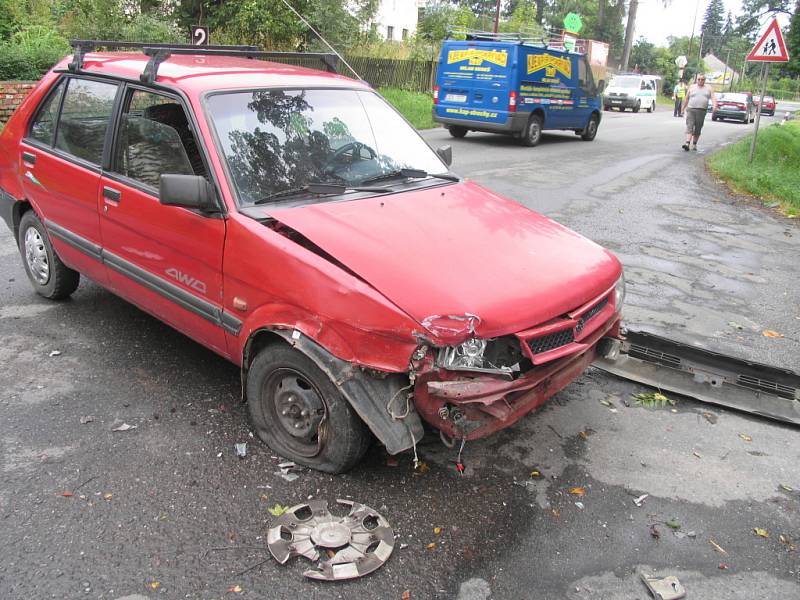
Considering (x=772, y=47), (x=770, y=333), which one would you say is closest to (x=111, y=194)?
(x=770, y=333)

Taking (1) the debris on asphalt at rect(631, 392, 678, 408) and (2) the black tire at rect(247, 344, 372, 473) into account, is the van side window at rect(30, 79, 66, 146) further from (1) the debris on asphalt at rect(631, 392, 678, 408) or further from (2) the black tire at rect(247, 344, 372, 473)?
(1) the debris on asphalt at rect(631, 392, 678, 408)

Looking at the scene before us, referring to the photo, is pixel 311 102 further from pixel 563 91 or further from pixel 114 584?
pixel 563 91

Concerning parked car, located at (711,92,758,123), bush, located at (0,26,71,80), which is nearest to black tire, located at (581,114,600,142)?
bush, located at (0,26,71,80)

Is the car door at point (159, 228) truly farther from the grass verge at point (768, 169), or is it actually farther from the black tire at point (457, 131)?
the black tire at point (457, 131)

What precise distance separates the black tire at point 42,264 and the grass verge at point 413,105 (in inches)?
568

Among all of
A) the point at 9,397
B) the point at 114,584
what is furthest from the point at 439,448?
the point at 9,397

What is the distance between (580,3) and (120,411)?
3232 inches

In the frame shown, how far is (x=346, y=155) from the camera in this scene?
4.05m

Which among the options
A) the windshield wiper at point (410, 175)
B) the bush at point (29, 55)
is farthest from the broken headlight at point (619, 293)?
the bush at point (29, 55)

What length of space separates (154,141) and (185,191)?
83cm

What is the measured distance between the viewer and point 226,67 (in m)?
4.15

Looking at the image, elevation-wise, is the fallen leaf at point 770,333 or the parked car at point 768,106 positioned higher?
the parked car at point 768,106

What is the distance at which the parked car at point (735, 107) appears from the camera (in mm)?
34312

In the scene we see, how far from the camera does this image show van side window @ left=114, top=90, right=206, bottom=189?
379cm
